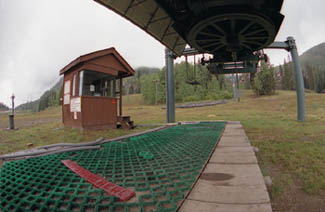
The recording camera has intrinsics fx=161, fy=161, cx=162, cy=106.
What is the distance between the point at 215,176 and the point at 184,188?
1.69 ft

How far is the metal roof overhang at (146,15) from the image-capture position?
4086 millimetres

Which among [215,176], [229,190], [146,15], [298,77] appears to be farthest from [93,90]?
[298,77]

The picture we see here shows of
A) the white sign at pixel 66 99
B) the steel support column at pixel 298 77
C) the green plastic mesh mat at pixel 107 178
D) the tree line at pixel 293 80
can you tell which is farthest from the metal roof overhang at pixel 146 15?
the tree line at pixel 293 80

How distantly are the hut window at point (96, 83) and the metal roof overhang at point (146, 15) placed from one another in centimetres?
476

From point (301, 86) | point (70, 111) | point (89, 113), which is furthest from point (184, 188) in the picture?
point (301, 86)

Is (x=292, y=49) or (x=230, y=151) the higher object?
(x=292, y=49)

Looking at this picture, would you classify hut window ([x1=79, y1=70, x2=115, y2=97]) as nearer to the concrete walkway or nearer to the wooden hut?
the wooden hut

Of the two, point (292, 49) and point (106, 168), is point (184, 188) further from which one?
point (292, 49)

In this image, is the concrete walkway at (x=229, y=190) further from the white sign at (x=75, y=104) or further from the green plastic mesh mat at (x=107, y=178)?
the white sign at (x=75, y=104)

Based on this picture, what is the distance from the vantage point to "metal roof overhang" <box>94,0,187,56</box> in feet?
13.4

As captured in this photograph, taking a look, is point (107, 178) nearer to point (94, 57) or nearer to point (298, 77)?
point (94, 57)

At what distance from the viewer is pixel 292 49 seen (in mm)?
8781

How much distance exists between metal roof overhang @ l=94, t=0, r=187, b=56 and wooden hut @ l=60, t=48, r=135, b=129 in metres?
4.38

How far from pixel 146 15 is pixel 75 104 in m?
5.85
